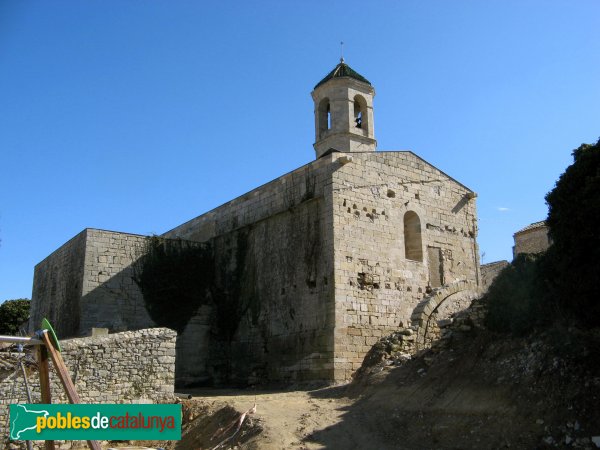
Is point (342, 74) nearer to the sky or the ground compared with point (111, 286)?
nearer to the sky

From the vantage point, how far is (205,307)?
2097 centimetres

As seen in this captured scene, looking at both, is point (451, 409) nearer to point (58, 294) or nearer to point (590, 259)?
point (590, 259)

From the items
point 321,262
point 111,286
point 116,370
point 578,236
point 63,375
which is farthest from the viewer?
point 111,286

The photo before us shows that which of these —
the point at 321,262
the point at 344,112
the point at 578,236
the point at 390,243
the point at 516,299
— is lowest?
the point at 516,299

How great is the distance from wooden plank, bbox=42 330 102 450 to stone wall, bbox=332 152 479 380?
9.31m

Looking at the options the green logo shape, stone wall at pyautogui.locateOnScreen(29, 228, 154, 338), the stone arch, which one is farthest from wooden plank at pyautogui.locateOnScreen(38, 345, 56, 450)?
stone wall at pyautogui.locateOnScreen(29, 228, 154, 338)

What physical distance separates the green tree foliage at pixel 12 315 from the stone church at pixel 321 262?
51.7 feet

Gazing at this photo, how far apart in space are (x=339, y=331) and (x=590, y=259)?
7.55 metres

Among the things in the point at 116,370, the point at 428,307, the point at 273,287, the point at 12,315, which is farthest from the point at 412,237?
the point at 12,315

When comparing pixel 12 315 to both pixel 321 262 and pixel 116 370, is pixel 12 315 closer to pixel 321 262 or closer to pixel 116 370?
pixel 116 370

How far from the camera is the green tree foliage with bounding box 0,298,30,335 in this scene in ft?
118

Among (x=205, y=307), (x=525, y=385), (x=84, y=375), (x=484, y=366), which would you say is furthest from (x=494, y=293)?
(x=205, y=307)

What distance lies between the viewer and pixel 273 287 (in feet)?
61.2

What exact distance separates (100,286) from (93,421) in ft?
44.2
